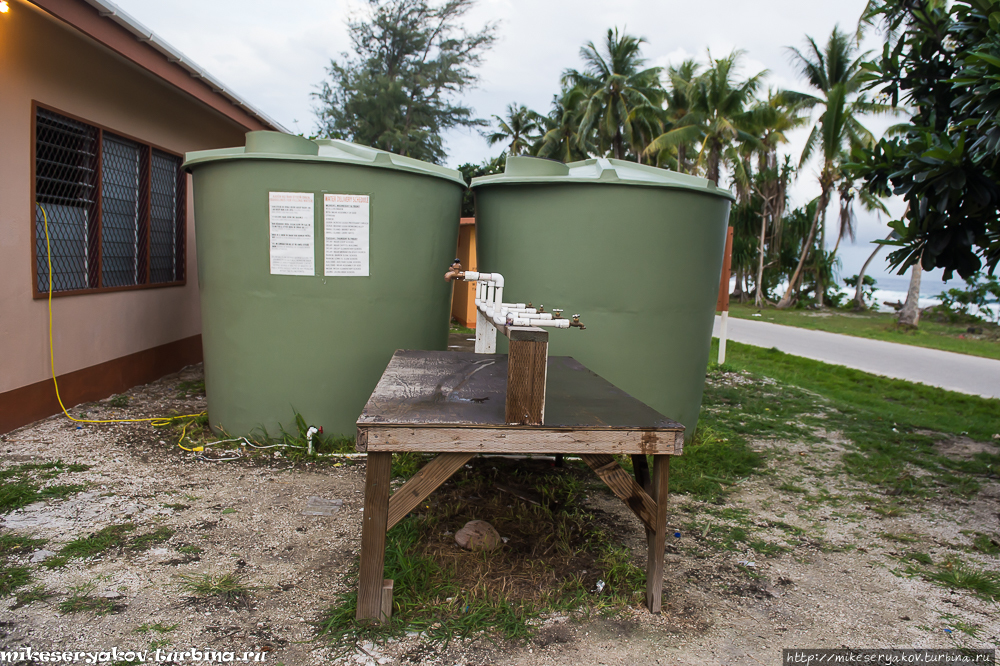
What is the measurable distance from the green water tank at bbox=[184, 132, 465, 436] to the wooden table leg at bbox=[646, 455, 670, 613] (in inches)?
92.3

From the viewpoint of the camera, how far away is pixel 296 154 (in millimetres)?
3996

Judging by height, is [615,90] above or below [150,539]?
above

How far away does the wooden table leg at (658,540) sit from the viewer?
2471mm

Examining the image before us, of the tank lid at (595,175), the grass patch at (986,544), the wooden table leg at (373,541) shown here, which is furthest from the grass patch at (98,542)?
the grass patch at (986,544)

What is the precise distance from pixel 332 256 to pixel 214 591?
221 cm

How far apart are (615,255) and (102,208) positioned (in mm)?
4295

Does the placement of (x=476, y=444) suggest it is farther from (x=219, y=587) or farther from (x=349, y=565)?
(x=219, y=587)

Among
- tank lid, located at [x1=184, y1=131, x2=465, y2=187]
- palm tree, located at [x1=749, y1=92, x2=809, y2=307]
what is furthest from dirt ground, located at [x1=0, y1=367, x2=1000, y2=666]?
palm tree, located at [x1=749, y1=92, x2=809, y2=307]

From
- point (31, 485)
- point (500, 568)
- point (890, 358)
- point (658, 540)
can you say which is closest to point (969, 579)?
point (658, 540)

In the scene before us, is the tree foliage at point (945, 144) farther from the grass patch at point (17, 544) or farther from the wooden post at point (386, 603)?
the grass patch at point (17, 544)

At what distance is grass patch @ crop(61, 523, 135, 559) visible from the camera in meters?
2.71

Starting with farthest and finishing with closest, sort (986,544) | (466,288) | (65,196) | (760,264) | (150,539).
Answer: (760,264) < (466,288) < (65,196) < (986,544) < (150,539)

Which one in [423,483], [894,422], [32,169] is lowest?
[894,422]

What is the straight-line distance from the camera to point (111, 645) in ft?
6.91
